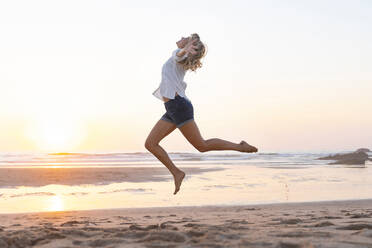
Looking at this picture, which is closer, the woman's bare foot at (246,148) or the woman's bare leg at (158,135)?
the woman's bare leg at (158,135)

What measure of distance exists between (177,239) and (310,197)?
590 cm

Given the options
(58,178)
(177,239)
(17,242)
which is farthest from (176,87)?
(58,178)

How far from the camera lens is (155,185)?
12672mm

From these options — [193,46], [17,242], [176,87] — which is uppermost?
[193,46]

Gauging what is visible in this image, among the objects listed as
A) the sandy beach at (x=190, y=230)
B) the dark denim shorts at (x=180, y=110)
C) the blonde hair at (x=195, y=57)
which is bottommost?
the sandy beach at (x=190, y=230)

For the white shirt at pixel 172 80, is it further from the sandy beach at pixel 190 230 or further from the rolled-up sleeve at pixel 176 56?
the sandy beach at pixel 190 230

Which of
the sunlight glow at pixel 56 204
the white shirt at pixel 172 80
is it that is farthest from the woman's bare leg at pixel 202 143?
the sunlight glow at pixel 56 204

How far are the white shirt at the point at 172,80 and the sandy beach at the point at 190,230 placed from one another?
1454 millimetres

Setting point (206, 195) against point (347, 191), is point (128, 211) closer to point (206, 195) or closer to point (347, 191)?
point (206, 195)

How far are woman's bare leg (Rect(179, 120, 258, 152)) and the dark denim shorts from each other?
65mm

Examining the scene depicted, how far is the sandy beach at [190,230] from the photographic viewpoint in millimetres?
4398

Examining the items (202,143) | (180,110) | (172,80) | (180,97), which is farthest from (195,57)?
(202,143)

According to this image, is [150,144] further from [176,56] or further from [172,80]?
[176,56]

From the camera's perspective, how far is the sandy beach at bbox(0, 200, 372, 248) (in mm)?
4398
